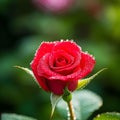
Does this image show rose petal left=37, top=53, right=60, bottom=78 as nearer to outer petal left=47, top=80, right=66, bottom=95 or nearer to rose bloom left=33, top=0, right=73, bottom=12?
outer petal left=47, top=80, right=66, bottom=95

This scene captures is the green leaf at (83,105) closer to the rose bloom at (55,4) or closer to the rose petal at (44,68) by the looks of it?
the rose petal at (44,68)

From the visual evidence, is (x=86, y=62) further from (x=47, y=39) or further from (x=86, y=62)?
(x=47, y=39)

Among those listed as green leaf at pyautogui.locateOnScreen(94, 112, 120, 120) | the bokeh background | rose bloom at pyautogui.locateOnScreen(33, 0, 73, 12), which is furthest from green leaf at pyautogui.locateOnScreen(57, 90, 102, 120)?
rose bloom at pyautogui.locateOnScreen(33, 0, 73, 12)

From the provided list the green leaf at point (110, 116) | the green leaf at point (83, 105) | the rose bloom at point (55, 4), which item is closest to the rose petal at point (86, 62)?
the green leaf at point (110, 116)

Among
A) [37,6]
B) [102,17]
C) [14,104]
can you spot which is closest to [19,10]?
[37,6]

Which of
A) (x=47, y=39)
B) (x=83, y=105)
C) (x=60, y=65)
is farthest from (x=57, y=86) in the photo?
(x=47, y=39)

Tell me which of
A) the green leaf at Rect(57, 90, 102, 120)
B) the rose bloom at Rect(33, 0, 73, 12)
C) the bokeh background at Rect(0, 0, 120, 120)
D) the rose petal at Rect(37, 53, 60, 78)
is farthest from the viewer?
the rose bloom at Rect(33, 0, 73, 12)
